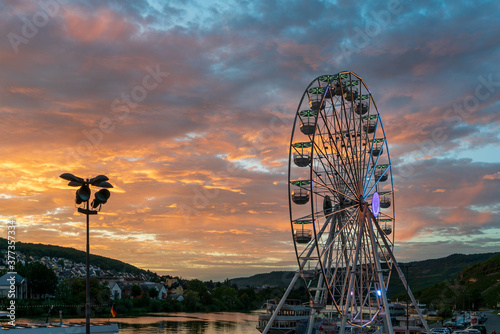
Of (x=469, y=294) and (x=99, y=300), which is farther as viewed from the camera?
(x=99, y=300)

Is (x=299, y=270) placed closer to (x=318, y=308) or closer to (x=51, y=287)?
(x=318, y=308)

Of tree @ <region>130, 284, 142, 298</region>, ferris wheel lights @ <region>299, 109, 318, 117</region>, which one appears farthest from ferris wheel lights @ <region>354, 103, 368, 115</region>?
tree @ <region>130, 284, 142, 298</region>

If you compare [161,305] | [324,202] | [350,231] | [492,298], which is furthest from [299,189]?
[492,298]

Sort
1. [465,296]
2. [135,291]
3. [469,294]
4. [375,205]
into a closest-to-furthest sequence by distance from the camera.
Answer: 1. [375,205]
2. [469,294]
3. [465,296]
4. [135,291]

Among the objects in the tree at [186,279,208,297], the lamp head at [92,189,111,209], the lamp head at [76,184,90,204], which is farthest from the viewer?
the tree at [186,279,208,297]

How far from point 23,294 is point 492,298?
13169 centimetres

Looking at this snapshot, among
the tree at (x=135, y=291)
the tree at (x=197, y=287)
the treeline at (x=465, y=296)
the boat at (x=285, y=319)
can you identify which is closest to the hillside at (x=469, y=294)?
the treeline at (x=465, y=296)

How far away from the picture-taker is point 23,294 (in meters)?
135

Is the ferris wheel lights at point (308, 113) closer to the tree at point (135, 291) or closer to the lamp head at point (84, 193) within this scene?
the lamp head at point (84, 193)

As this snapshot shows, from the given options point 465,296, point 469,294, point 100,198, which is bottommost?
point 465,296

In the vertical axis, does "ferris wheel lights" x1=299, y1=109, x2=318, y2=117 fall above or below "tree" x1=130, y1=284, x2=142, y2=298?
above

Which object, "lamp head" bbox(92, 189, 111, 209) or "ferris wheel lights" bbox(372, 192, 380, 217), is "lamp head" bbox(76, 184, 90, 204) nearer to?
"lamp head" bbox(92, 189, 111, 209)

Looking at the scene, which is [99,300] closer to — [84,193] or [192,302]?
[192,302]

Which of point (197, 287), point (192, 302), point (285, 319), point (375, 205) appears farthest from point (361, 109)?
point (197, 287)
